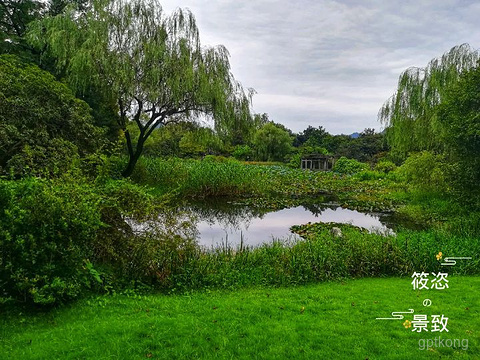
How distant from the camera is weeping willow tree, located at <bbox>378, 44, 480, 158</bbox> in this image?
11594 millimetres

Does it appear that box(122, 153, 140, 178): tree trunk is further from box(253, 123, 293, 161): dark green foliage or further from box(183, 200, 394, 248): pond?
box(253, 123, 293, 161): dark green foliage

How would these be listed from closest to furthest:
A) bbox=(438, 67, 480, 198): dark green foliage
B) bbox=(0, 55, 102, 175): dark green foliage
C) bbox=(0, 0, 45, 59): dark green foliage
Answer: bbox=(438, 67, 480, 198): dark green foliage
bbox=(0, 55, 102, 175): dark green foliage
bbox=(0, 0, 45, 59): dark green foliage

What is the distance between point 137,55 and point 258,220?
6.51m

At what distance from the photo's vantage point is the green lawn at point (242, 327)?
105 inches

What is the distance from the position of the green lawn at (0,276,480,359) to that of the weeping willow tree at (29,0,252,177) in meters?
8.14

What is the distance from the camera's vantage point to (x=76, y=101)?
877 centimetres

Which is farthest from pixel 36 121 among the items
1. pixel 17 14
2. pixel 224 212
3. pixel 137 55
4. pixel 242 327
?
pixel 17 14

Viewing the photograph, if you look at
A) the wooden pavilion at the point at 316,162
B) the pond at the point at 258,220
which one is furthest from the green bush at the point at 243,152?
the pond at the point at 258,220

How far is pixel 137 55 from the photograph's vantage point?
417 inches

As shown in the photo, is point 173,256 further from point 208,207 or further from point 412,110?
point 412,110

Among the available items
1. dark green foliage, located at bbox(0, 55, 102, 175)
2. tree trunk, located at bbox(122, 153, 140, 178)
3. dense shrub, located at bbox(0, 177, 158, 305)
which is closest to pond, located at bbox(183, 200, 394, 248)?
tree trunk, located at bbox(122, 153, 140, 178)

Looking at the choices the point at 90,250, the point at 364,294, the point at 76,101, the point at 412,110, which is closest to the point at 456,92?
the point at 364,294

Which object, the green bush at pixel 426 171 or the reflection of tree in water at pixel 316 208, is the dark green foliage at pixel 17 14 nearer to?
the reflection of tree in water at pixel 316 208

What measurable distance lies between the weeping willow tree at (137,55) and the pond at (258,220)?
363cm
